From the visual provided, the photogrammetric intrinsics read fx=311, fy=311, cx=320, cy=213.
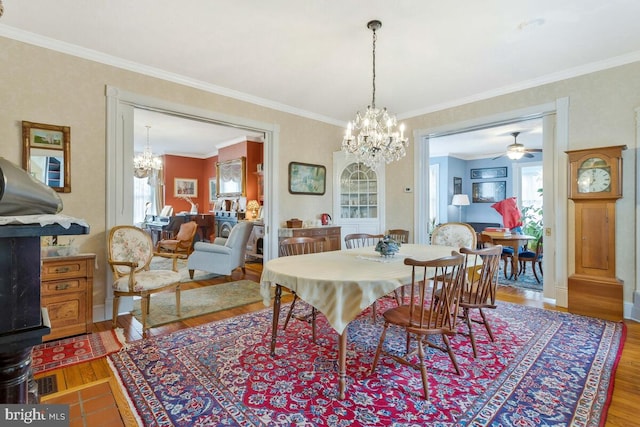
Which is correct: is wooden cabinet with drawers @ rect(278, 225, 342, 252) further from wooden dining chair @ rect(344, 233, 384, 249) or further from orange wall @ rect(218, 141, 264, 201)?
orange wall @ rect(218, 141, 264, 201)

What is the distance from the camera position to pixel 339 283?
76.0 inches

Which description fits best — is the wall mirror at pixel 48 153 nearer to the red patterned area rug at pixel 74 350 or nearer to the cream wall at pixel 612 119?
the red patterned area rug at pixel 74 350

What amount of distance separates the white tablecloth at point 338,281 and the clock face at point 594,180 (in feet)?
8.02

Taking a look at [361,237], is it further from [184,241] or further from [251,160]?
[184,241]

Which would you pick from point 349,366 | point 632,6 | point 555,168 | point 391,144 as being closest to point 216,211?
point 391,144

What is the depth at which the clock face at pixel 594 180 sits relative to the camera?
330cm

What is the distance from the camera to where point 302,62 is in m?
3.39

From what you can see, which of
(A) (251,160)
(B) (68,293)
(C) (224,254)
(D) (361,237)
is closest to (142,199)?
(A) (251,160)

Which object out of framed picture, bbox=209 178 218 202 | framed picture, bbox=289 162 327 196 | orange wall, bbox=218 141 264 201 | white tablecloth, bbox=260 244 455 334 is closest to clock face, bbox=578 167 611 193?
white tablecloth, bbox=260 244 455 334

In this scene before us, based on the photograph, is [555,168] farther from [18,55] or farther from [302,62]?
[18,55]

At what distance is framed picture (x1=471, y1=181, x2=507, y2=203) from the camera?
8242 mm

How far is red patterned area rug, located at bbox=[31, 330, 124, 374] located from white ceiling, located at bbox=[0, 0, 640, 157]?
275cm

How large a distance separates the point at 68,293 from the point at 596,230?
211 inches

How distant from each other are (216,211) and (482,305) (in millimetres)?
6698
